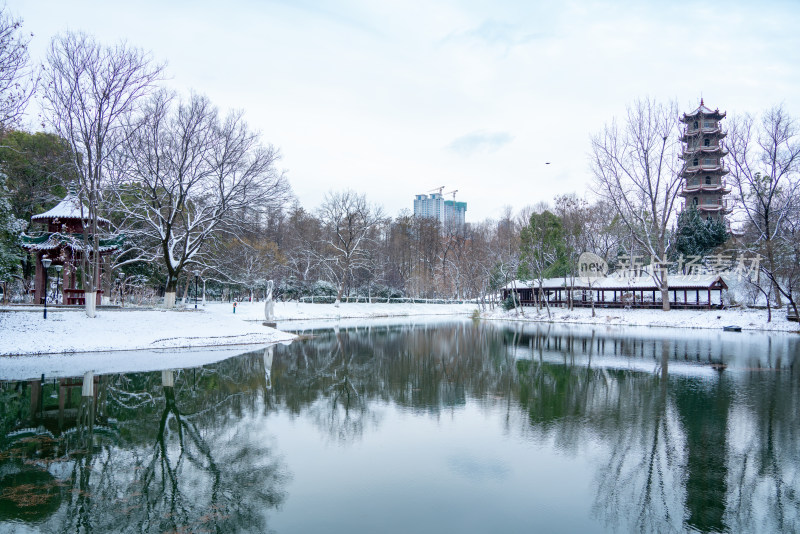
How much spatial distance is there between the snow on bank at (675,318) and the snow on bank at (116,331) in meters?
30.4

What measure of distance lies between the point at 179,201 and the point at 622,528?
2546 centimetres

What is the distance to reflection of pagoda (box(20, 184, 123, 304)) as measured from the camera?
25.0 meters

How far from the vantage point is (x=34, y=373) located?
1484 centimetres

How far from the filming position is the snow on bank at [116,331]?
60.8ft

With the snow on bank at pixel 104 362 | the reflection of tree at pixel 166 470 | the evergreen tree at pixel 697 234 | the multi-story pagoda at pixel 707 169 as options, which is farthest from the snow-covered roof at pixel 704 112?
the reflection of tree at pixel 166 470

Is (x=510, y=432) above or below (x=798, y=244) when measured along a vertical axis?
below

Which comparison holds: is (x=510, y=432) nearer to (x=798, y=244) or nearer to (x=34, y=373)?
(x=34, y=373)

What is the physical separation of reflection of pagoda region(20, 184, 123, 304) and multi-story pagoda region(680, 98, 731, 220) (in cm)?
5406

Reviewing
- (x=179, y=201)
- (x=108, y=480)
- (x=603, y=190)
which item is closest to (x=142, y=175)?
(x=179, y=201)

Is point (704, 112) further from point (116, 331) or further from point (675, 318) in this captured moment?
point (116, 331)

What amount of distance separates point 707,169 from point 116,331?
5728 centimetres

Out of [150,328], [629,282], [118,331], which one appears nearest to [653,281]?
[629,282]

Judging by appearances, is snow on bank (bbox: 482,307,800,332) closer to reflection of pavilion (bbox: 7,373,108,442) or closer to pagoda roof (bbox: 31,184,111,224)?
pagoda roof (bbox: 31,184,111,224)

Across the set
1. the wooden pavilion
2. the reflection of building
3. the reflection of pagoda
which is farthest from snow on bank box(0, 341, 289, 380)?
the wooden pavilion
